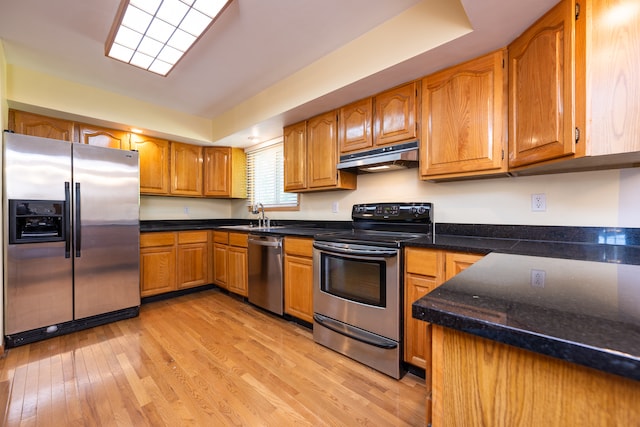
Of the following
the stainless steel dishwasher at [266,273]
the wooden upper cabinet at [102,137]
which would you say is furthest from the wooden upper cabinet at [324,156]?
the wooden upper cabinet at [102,137]

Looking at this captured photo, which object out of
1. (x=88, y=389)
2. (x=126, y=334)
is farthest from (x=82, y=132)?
(x=88, y=389)

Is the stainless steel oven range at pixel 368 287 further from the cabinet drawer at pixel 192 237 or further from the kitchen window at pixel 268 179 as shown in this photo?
the cabinet drawer at pixel 192 237

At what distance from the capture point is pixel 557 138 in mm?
1332

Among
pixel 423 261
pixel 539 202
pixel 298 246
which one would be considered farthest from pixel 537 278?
pixel 298 246

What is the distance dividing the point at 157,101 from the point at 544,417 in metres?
4.00

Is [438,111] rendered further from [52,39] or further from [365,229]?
[52,39]

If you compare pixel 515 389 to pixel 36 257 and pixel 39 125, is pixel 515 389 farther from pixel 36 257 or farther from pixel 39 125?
pixel 39 125

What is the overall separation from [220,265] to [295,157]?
1779 mm

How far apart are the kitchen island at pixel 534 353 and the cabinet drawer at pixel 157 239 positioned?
3387 mm

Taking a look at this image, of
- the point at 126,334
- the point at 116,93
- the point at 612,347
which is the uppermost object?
the point at 116,93

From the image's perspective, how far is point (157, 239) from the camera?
3189 mm

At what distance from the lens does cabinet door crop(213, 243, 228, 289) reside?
3430 mm

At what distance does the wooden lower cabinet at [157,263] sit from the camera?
122 inches

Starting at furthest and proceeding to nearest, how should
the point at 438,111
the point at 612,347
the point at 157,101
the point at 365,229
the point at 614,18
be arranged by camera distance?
1. the point at 157,101
2. the point at 365,229
3. the point at 438,111
4. the point at 614,18
5. the point at 612,347
